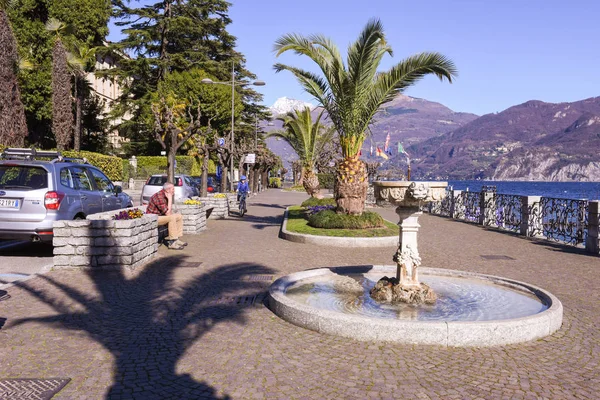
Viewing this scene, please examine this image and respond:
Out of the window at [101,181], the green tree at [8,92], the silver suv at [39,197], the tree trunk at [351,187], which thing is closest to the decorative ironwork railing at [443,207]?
the tree trunk at [351,187]

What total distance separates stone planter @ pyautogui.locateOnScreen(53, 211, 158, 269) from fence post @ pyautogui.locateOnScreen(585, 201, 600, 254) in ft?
35.5

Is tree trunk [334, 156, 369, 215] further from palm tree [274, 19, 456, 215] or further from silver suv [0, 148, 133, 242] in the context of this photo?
silver suv [0, 148, 133, 242]

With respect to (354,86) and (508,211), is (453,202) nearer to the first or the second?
(508,211)

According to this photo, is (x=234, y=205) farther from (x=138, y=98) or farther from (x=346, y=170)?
(x=138, y=98)

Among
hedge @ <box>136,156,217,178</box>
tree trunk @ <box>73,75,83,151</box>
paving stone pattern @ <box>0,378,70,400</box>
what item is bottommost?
paving stone pattern @ <box>0,378,70,400</box>

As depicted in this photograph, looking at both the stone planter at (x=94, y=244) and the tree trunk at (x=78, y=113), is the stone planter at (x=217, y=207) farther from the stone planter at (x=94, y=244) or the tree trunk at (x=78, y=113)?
the tree trunk at (x=78, y=113)

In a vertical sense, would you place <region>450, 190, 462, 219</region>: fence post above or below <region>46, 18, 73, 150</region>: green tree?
below

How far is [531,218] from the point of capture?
52.5 feet

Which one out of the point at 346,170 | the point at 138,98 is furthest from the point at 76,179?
the point at 138,98

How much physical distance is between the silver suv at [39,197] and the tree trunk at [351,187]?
292 inches

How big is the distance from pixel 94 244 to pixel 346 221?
7.72m

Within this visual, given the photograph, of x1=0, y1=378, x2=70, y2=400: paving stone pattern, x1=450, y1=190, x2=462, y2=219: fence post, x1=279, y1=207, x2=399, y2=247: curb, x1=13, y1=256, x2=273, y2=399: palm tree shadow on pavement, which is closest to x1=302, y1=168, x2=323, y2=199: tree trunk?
x1=450, y1=190, x2=462, y2=219: fence post

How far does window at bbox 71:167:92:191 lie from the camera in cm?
1048

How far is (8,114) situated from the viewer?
103 feet
